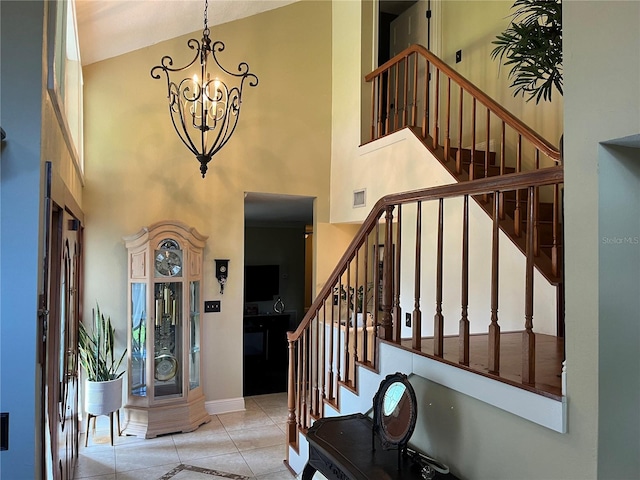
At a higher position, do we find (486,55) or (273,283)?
(486,55)

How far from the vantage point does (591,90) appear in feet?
4.38

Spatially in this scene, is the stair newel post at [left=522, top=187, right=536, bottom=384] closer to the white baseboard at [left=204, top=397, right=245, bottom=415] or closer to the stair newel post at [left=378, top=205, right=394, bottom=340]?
the stair newel post at [left=378, top=205, right=394, bottom=340]

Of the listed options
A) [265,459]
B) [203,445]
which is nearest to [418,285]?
[265,459]

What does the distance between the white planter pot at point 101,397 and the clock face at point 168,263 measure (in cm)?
105

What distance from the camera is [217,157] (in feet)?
15.7

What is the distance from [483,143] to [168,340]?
366 cm

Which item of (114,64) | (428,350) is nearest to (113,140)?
(114,64)

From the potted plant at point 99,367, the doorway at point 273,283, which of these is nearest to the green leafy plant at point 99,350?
the potted plant at point 99,367

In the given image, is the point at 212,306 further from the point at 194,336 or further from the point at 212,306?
the point at 194,336

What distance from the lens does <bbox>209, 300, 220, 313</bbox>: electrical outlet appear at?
4.75 metres

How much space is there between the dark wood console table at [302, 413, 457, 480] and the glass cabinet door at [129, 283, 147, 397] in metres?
2.39

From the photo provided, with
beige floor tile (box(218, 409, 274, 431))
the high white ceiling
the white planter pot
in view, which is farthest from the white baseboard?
the high white ceiling

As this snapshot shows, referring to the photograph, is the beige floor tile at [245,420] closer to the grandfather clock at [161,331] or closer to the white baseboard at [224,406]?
the white baseboard at [224,406]

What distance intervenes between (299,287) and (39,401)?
26.7 feet
